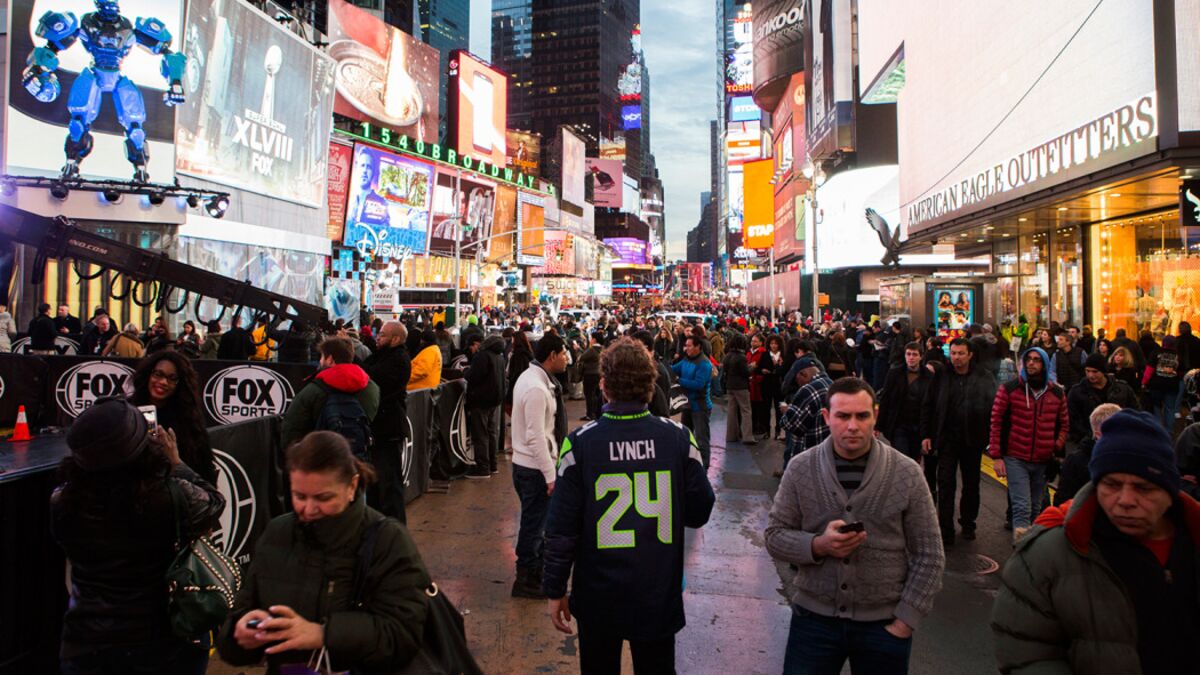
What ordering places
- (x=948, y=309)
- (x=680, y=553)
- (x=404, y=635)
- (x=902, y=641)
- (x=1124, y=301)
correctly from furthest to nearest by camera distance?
1. (x=948, y=309)
2. (x=1124, y=301)
3. (x=680, y=553)
4. (x=902, y=641)
5. (x=404, y=635)

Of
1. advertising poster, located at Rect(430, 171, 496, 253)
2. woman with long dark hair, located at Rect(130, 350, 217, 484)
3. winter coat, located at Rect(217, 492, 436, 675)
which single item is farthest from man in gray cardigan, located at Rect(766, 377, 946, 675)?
advertising poster, located at Rect(430, 171, 496, 253)

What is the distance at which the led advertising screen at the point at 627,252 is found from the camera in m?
174

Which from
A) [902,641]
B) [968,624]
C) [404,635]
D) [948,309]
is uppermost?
[948,309]

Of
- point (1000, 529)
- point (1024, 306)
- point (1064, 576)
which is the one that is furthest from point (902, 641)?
point (1024, 306)

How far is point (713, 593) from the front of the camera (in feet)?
19.6

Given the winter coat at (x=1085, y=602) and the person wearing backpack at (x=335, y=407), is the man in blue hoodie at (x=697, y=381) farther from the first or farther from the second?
the winter coat at (x=1085, y=602)

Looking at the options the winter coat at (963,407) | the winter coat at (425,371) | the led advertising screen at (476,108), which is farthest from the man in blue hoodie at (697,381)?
the led advertising screen at (476,108)

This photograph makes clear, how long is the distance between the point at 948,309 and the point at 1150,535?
67.9 ft

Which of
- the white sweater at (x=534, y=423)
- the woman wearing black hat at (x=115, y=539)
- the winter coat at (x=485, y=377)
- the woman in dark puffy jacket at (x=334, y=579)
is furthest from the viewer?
the winter coat at (x=485, y=377)

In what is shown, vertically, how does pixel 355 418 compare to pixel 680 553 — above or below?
above

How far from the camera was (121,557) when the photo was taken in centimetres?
285

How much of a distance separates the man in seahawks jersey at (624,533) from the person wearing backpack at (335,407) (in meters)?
2.73

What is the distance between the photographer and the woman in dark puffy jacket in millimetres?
2377

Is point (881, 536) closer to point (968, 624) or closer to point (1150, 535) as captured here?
point (1150, 535)
